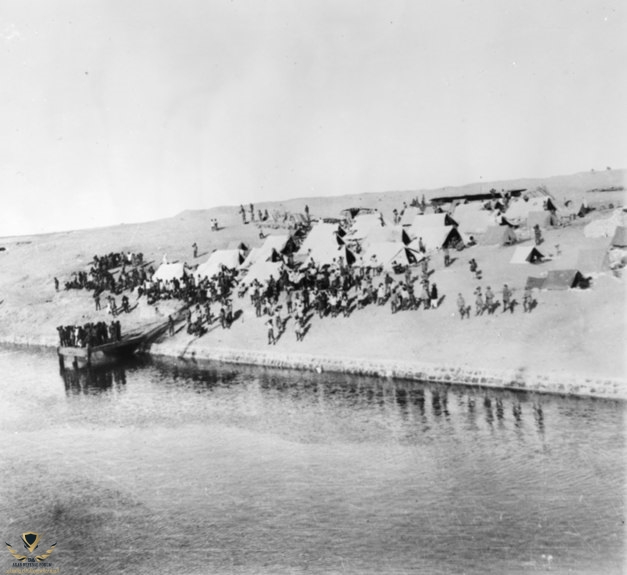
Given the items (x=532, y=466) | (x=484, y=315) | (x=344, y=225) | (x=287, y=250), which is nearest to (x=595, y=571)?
(x=532, y=466)

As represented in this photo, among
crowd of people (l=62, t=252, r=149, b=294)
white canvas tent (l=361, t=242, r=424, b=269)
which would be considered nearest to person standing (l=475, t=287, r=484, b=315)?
white canvas tent (l=361, t=242, r=424, b=269)

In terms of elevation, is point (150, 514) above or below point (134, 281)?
below

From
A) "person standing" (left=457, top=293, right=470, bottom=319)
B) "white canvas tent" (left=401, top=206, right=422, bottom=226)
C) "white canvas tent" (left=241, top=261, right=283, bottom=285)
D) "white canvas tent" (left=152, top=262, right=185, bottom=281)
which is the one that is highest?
"white canvas tent" (left=401, top=206, right=422, bottom=226)

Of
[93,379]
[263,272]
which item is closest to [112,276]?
[263,272]

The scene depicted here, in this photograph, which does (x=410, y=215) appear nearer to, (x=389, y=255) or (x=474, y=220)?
(x=474, y=220)

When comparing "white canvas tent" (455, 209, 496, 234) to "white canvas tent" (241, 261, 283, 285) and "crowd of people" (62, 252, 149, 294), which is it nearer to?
"white canvas tent" (241, 261, 283, 285)

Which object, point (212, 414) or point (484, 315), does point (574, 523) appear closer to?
point (212, 414)
